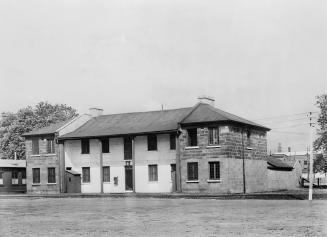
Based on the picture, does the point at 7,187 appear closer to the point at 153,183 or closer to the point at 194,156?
the point at 153,183

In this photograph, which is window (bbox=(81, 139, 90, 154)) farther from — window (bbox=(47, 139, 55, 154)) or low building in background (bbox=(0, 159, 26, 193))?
low building in background (bbox=(0, 159, 26, 193))

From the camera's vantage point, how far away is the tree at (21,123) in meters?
77.3

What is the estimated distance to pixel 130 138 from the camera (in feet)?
154

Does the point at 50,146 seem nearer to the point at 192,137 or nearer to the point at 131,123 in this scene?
the point at 131,123

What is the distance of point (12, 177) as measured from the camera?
197 feet

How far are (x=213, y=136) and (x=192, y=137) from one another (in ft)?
6.49

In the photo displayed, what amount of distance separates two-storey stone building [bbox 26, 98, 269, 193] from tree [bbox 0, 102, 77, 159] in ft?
88.6

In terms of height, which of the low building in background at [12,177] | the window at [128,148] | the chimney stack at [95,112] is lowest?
the low building in background at [12,177]

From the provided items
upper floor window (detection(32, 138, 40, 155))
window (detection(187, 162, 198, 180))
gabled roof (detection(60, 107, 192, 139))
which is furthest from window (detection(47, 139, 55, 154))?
window (detection(187, 162, 198, 180))

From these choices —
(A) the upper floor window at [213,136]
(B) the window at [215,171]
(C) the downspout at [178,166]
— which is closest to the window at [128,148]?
(C) the downspout at [178,166]

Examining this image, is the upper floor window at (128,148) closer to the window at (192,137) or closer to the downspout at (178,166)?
the downspout at (178,166)

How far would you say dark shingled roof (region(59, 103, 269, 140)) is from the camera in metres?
43.9

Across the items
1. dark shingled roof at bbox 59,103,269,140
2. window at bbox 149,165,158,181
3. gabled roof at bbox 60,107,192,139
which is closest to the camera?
dark shingled roof at bbox 59,103,269,140

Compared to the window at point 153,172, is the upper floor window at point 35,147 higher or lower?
higher
